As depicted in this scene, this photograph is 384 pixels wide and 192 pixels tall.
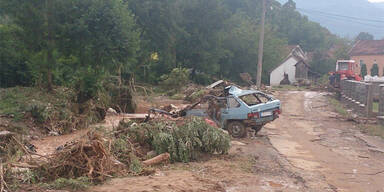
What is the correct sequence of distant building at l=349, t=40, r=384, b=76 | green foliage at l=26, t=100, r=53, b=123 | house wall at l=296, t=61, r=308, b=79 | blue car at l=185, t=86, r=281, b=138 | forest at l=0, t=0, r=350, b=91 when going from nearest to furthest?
green foliage at l=26, t=100, r=53, b=123
blue car at l=185, t=86, r=281, b=138
forest at l=0, t=0, r=350, b=91
house wall at l=296, t=61, r=308, b=79
distant building at l=349, t=40, r=384, b=76

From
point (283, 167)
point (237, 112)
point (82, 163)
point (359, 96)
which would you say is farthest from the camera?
point (359, 96)

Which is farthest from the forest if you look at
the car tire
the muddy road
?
the muddy road

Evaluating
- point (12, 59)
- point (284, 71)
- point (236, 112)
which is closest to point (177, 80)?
point (12, 59)

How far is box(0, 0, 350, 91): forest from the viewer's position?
17.0 meters

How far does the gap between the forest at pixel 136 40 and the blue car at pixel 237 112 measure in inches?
190

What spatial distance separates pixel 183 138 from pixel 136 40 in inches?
433

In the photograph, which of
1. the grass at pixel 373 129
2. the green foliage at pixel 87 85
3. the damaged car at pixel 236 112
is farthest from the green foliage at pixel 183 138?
the grass at pixel 373 129

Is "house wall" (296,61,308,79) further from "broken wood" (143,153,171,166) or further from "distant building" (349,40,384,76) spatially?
"broken wood" (143,153,171,166)

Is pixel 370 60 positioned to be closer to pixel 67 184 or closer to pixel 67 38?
pixel 67 38

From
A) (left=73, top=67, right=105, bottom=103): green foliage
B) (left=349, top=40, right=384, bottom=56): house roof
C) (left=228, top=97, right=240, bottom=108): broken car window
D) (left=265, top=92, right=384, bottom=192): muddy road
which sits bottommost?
(left=265, top=92, right=384, bottom=192): muddy road

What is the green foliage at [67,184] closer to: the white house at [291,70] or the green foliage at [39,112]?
the green foliage at [39,112]

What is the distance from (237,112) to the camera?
13.8 meters

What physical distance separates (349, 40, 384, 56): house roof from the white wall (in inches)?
565

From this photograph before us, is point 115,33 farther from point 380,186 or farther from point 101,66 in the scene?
point 380,186
